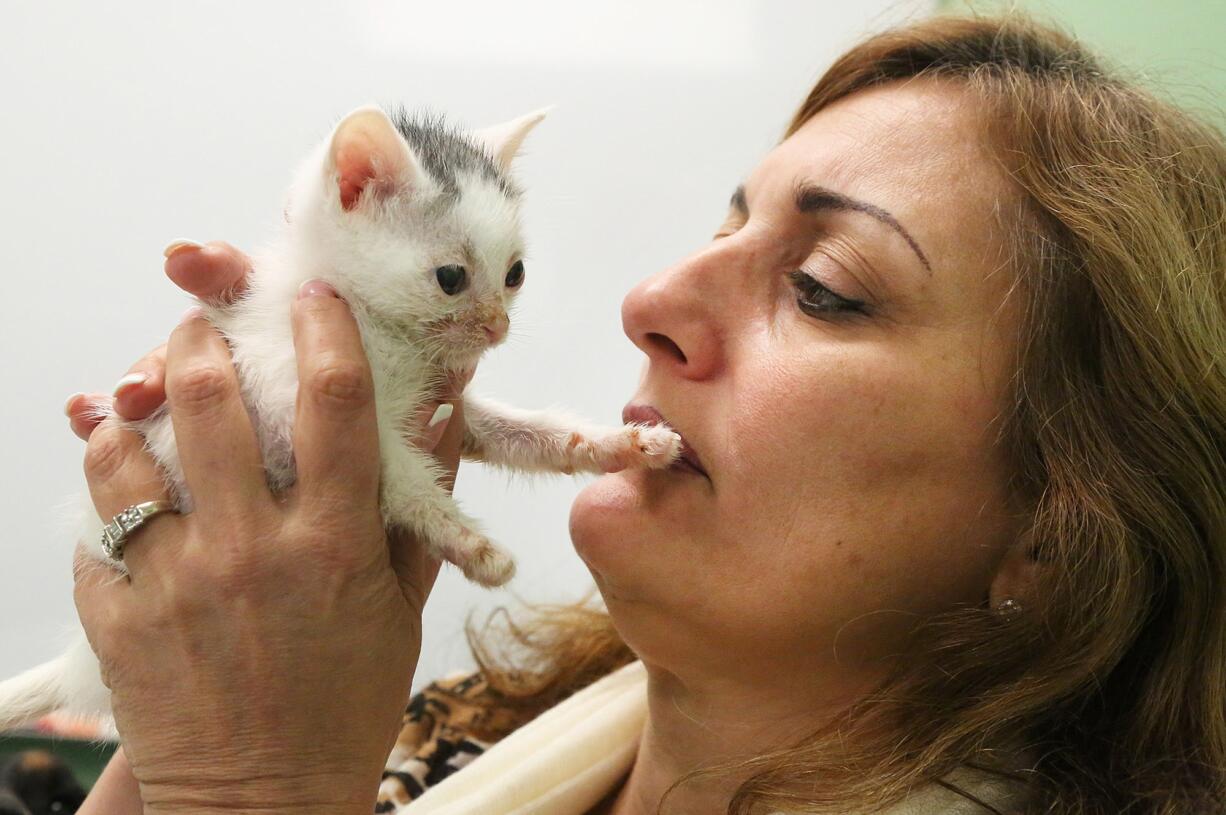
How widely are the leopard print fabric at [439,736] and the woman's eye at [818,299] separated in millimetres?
1060

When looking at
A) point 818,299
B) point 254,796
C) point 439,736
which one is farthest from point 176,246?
point 439,736

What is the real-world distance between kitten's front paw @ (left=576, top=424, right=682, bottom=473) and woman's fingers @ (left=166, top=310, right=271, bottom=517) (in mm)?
397

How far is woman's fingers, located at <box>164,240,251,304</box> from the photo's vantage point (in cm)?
111

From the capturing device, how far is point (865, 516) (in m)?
1.08

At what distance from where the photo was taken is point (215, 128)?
1.89 m

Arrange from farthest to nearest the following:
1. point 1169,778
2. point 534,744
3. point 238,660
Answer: point 534,744, point 1169,778, point 238,660

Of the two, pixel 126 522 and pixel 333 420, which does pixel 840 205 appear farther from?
pixel 126 522

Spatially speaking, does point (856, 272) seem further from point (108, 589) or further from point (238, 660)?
point (108, 589)

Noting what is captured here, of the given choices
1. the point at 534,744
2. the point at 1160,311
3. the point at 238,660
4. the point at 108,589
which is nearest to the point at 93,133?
the point at 108,589

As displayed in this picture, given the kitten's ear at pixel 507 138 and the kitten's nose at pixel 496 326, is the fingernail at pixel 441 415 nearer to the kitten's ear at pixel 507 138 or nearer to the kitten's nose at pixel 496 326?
the kitten's nose at pixel 496 326

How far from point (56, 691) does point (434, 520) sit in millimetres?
661

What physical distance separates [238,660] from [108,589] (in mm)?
201

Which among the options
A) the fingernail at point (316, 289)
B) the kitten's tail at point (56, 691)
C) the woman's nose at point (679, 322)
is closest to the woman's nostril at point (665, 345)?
the woman's nose at point (679, 322)

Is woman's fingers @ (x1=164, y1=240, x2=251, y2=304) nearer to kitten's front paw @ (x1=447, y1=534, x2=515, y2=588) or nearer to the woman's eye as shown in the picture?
kitten's front paw @ (x1=447, y1=534, x2=515, y2=588)
